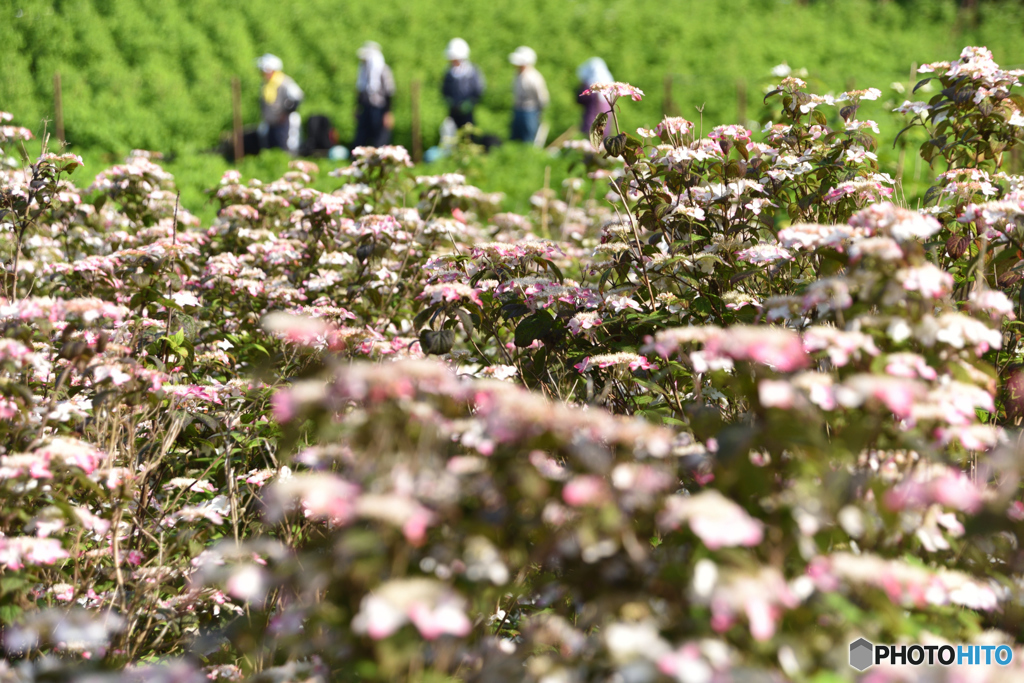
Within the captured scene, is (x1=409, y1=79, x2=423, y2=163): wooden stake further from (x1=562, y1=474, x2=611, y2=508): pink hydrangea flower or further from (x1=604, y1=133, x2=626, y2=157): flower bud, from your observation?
(x1=562, y1=474, x2=611, y2=508): pink hydrangea flower

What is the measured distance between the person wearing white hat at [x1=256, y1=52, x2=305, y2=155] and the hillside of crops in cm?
90

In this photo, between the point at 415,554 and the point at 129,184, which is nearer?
the point at 415,554

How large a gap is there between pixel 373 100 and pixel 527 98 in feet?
6.27

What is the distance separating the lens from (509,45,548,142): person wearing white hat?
10523 millimetres

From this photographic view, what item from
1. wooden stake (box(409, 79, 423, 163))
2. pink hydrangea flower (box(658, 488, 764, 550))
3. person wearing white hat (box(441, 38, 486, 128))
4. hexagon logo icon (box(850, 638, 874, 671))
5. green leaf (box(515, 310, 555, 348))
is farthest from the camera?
person wearing white hat (box(441, 38, 486, 128))

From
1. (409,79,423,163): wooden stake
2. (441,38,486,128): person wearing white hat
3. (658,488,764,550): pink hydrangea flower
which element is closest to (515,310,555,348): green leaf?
(658,488,764,550): pink hydrangea flower

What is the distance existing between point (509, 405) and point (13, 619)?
1254 mm

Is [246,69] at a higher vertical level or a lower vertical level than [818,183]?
lower

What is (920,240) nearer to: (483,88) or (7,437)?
(7,437)

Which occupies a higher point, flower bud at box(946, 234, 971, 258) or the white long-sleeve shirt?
flower bud at box(946, 234, 971, 258)

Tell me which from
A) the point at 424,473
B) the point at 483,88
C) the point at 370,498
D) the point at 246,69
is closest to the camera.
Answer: the point at 370,498

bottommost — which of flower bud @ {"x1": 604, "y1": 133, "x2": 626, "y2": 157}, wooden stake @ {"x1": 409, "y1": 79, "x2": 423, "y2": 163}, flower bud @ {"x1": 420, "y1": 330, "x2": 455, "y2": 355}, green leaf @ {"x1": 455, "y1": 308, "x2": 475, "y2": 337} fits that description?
wooden stake @ {"x1": 409, "y1": 79, "x2": 423, "y2": 163}

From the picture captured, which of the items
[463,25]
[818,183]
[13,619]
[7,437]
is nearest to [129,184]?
[7,437]

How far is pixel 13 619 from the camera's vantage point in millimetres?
1813
